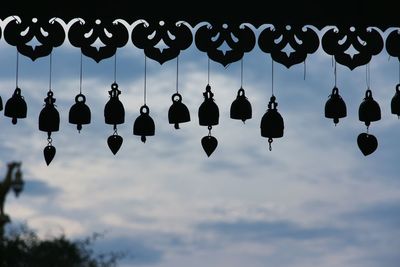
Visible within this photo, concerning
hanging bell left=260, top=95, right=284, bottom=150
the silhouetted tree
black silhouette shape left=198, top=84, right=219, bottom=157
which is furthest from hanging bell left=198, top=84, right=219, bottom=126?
the silhouetted tree

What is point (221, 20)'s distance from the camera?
655 centimetres

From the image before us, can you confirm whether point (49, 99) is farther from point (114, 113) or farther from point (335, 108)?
point (335, 108)

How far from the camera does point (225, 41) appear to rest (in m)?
6.55

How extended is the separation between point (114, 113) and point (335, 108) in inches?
55.5

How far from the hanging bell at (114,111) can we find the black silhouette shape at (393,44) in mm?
1728

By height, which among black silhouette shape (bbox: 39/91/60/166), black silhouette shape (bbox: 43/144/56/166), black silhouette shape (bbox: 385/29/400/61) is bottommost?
black silhouette shape (bbox: 43/144/56/166)

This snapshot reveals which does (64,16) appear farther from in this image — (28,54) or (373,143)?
(373,143)

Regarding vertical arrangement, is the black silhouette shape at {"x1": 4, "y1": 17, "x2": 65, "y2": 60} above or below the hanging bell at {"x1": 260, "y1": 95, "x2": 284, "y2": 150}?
above

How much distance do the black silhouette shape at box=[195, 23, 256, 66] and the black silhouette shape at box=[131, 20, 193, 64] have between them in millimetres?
84

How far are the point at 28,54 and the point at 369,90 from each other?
7.20 feet

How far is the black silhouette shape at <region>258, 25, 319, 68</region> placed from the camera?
6566 mm

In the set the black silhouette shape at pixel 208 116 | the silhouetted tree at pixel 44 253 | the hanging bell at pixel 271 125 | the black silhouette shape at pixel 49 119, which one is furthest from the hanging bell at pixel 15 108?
the silhouetted tree at pixel 44 253

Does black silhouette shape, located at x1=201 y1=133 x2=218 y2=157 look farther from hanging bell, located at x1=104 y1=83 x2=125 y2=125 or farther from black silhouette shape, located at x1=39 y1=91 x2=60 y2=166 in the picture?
black silhouette shape, located at x1=39 y1=91 x2=60 y2=166

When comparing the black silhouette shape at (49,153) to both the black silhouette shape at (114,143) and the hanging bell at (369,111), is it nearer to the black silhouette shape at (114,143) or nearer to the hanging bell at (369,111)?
the black silhouette shape at (114,143)
